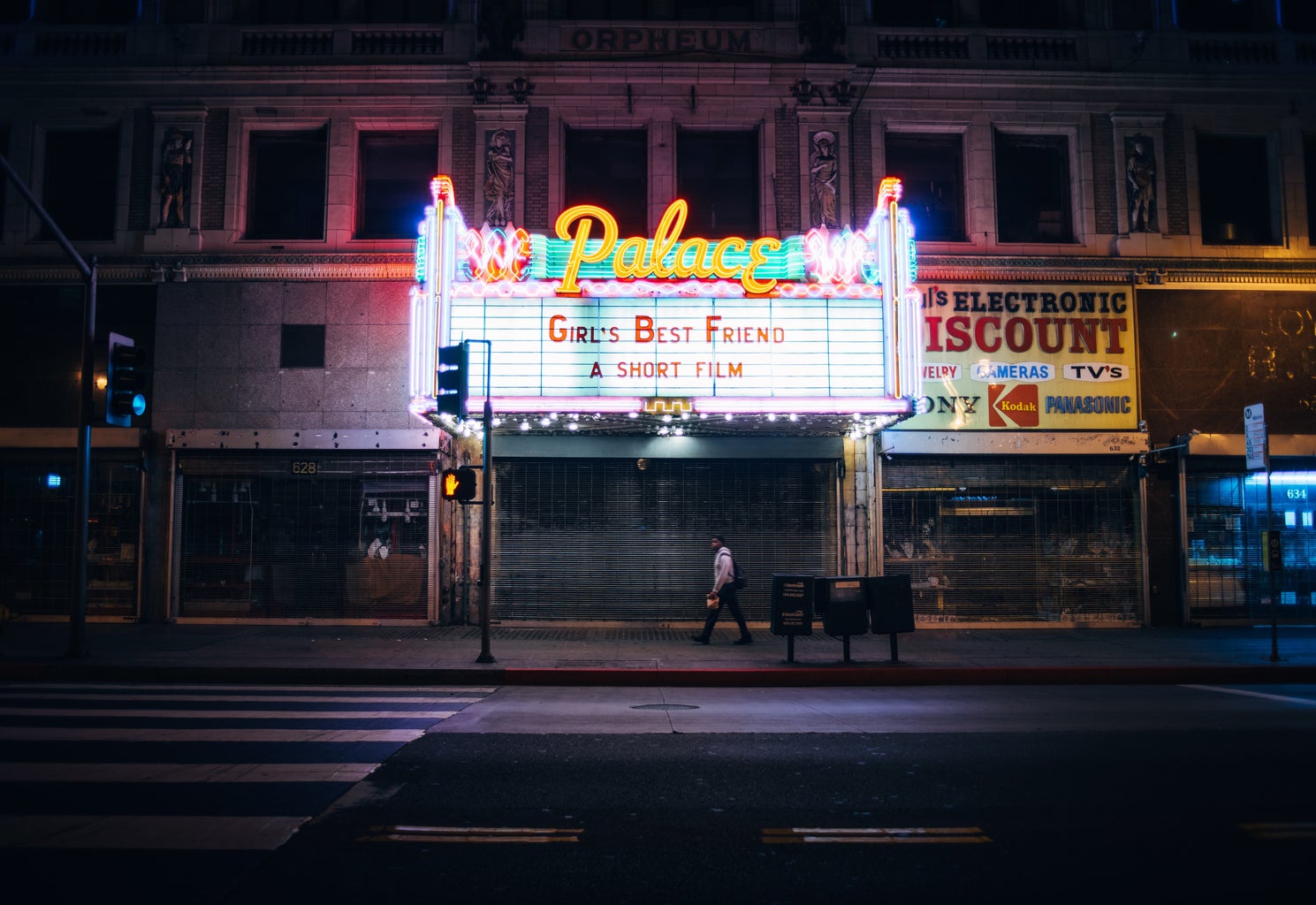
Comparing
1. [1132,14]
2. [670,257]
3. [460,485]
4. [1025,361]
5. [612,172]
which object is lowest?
[460,485]

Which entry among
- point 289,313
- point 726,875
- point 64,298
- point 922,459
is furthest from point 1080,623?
point 64,298

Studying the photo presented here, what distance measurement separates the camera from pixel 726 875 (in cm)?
494

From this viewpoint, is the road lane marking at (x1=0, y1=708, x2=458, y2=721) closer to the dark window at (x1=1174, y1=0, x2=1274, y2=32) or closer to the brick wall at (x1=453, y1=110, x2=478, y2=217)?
the brick wall at (x1=453, y1=110, x2=478, y2=217)

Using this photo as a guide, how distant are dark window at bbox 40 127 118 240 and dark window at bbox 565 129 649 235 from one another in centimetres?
1026

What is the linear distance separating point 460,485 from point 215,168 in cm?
1091

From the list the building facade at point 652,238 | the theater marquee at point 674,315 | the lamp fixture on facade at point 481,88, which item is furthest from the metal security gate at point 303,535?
the lamp fixture on facade at point 481,88

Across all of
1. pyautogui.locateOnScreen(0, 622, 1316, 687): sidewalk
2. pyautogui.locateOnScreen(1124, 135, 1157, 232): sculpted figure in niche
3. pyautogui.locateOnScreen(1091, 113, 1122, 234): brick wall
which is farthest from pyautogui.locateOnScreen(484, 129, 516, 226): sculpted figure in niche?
pyautogui.locateOnScreen(1124, 135, 1157, 232): sculpted figure in niche

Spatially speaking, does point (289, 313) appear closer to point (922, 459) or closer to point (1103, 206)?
point (922, 459)

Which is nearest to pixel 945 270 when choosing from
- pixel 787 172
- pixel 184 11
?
pixel 787 172

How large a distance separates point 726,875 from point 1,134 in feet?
75.0

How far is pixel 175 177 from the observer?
1877cm

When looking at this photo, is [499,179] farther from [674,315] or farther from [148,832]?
[148,832]

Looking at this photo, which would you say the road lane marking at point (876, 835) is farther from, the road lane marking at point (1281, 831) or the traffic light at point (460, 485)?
the traffic light at point (460, 485)

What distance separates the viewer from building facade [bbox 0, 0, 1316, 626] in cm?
1809
